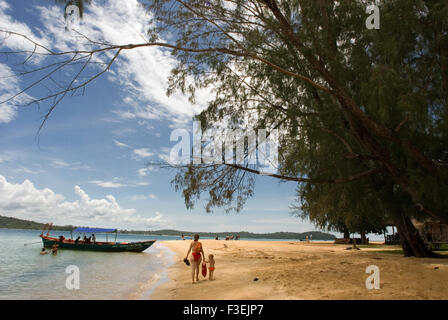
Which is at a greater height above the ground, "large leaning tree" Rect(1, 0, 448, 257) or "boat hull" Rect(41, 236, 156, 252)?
"large leaning tree" Rect(1, 0, 448, 257)

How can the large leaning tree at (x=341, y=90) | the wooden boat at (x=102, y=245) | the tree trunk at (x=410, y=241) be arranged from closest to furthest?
1. the large leaning tree at (x=341, y=90)
2. the tree trunk at (x=410, y=241)
3. the wooden boat at (x=102, y=245)

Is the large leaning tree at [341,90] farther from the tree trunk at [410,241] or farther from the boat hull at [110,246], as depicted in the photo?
the boat hull at [110,246]

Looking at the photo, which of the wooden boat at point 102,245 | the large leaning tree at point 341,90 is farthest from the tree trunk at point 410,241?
the wooden boat at point 102,245

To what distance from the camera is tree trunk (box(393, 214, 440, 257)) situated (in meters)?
13.0

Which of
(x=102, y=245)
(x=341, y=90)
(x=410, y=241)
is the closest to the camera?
(x=341, y=90)

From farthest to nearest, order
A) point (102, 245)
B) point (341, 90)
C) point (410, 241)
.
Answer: point (102, 245)
point (410, 241)
point (341, 90)

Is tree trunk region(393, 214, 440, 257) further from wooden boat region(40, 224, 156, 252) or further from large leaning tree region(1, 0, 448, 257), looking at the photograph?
wooden boat region(40, 224, 156, 252)

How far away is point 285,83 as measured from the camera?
8555 millimetres

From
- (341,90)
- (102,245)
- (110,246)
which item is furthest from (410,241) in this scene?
(102,245)

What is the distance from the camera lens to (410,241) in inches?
524

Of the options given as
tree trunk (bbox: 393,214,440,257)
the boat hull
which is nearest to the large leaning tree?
tree trunk (bbox: 393,214,440,257)

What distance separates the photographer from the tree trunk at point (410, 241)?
1299 cm

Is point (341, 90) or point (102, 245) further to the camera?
point (102, 245)

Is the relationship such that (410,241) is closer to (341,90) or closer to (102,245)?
(341,90)
